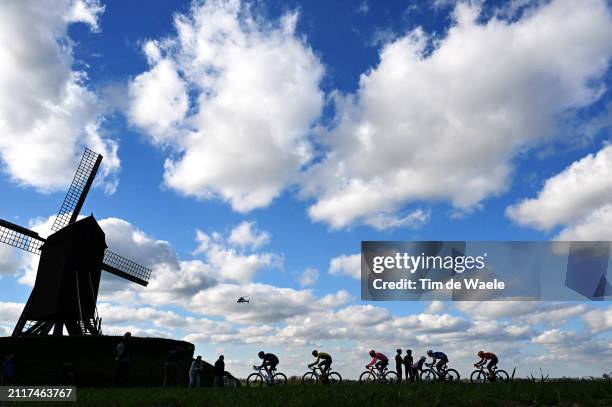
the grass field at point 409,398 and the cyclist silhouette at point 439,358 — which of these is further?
the cyclist silhouette at point 439,358

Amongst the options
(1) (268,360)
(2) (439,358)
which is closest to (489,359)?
(2) (439,358)

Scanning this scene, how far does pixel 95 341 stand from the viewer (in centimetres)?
3028

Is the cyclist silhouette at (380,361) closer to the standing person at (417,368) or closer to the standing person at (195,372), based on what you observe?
the standing person at (417,368)

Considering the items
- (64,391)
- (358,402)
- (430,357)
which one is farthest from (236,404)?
(430,357)

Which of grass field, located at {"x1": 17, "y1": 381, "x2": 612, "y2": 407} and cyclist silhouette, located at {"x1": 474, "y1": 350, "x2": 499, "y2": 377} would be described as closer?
grass field, located at {"x1": 17, "y1": 381, "x2": 612, "y2": 407}

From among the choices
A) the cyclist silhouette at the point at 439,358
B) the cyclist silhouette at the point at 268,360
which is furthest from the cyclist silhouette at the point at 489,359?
the cyclist silhouette at the point at 268,360

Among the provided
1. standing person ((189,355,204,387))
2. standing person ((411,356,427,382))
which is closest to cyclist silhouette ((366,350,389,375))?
standing person ((411,356,427,382))

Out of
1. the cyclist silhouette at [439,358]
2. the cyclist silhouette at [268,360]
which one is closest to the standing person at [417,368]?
the cyclist silhouette at [439,358]

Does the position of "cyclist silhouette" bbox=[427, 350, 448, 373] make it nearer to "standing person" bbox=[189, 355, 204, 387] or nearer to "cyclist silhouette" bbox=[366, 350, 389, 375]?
"cyclist silhouette" bbox=[366, 350, 389, 375]

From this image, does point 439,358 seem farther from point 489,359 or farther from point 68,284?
point 68,284

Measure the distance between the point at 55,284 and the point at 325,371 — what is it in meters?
21.8

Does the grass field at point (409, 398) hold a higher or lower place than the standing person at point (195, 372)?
lower

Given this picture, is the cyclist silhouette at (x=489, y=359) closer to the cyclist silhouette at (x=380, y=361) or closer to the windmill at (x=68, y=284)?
the cyclist silhouette at (x=380, y=361)

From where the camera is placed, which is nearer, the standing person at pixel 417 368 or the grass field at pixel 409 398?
the grass field at pixel 409 398
